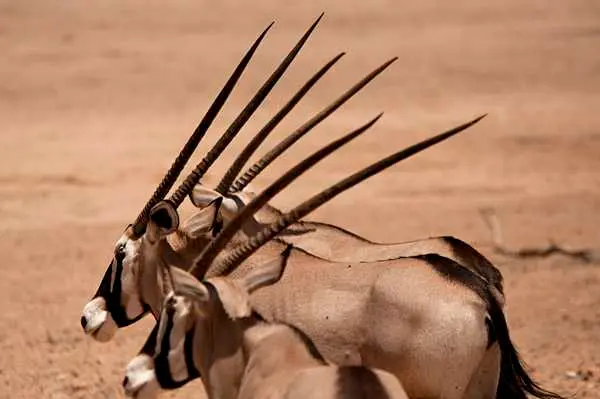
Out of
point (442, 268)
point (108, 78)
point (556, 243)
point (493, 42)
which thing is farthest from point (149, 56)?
point (442, 268)

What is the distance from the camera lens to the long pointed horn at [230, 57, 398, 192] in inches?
219

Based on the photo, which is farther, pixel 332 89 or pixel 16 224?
pixel 332 89

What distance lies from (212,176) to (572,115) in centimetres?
493

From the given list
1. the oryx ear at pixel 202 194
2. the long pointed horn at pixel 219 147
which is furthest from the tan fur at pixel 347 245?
the long pointed horn at pixel 219 147

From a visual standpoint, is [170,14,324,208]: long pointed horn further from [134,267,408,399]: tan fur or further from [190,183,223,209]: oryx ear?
[134,267,408,399]: tan fur

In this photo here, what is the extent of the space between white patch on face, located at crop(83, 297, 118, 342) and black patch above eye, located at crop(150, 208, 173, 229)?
0.63m

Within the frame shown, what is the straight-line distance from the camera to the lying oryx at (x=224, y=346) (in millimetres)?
4793

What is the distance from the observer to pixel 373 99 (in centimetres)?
1614

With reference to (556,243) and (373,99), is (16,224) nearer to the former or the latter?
(556,243)

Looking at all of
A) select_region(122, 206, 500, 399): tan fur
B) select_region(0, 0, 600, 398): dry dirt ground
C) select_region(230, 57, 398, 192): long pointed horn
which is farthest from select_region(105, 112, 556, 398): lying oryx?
select_region(0, 0, 600, 398): dry dirt ground

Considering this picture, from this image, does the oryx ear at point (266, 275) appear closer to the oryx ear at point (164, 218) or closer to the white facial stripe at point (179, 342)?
the white facial stripe at point (179, 342)

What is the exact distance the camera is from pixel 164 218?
5.64 m

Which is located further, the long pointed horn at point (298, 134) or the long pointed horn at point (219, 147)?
the long pointed horn at point (219, 147)

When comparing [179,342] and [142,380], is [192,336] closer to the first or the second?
[179,342]
